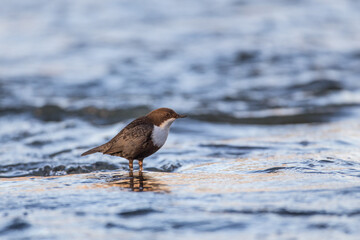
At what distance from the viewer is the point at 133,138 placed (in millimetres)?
5223

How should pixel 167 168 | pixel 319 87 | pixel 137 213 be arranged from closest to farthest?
pixel 137 213 < pixel 167 168 < pixel 319 87

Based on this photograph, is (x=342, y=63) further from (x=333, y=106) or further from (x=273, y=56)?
(x=333, y=106)

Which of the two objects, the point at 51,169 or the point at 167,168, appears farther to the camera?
the point at 51,169

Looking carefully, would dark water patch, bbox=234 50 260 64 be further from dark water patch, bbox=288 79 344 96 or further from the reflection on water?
the reflection on water

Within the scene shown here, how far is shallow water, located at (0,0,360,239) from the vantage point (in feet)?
13.1

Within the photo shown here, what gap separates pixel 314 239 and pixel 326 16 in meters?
18.1

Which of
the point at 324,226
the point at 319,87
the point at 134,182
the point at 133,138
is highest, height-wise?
the point at 319,87

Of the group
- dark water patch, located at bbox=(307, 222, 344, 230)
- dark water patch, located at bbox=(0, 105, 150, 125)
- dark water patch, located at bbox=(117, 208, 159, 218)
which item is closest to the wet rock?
dark water patch, located at bbox=(0, 105, 150, 125)

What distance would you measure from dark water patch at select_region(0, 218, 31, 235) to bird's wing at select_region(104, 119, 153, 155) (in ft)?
4.81

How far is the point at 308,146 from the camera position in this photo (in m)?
7.09

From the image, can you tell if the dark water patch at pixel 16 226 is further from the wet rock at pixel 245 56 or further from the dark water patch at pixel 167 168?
the wet rock at pixel 245 56

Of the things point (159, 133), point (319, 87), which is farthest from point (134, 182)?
point (319, 87)

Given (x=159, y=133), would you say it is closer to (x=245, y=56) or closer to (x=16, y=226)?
(x=16, y=226)

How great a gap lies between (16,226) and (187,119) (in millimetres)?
6558
